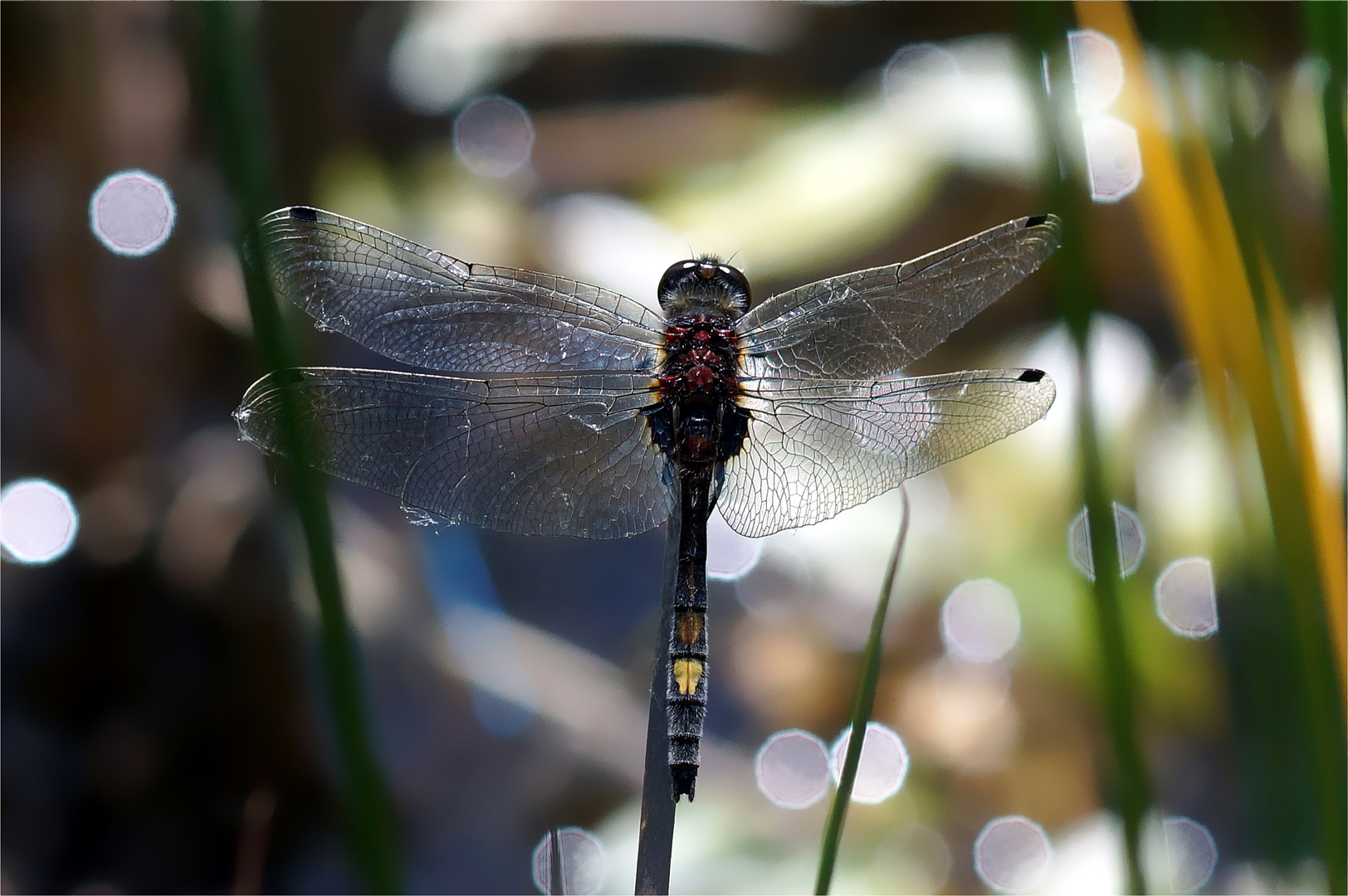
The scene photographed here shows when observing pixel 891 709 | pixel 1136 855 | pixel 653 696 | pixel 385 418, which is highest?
pixel 385 418

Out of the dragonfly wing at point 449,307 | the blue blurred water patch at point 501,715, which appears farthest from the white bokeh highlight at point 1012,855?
the dragonfly wing at point 449,307

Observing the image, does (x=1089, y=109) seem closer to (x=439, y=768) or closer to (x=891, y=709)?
(x=891, y=709)

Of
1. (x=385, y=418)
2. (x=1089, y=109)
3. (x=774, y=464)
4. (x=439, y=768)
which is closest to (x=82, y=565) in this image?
(x=439, y=768)

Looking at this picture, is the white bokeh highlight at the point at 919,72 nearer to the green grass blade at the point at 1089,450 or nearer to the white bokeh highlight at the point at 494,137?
the white bokeh highlight at the point at 494,137

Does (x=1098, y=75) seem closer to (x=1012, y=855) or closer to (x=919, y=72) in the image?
(x=919, y=72)

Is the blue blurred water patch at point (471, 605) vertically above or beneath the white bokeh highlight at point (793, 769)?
above

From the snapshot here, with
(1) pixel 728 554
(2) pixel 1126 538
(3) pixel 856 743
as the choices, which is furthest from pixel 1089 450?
(1) pixel 728 554
